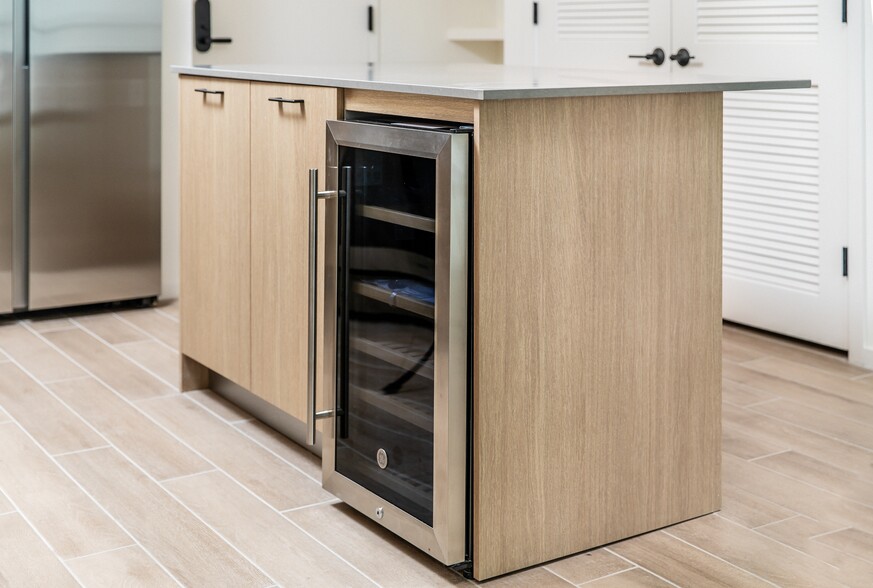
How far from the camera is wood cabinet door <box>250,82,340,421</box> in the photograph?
2439mm

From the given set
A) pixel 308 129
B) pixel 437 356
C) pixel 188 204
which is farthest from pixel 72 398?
pixel 437 356

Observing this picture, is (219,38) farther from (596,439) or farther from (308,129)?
(596,439)

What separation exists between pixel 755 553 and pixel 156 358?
2157 millimetres

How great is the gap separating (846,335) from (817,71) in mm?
874

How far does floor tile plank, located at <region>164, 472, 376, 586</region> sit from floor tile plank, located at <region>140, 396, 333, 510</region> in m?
0.05

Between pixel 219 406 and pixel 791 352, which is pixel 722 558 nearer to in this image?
pixel 219 406

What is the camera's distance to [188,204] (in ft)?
10.1

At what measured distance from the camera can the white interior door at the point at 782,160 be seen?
3.56 m

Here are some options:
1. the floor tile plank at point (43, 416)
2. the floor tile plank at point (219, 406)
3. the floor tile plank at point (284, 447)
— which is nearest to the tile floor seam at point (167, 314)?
the floor tile plank at point (43, 416)

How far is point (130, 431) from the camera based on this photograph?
2.89 meters

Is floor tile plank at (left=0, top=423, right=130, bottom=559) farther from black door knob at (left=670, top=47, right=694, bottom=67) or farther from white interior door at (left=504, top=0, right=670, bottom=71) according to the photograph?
black door knob at (left=670, top=47, right=694, bottom=67)

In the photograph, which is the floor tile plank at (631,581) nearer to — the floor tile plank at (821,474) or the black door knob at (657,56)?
the floor tile plank at (821,474)

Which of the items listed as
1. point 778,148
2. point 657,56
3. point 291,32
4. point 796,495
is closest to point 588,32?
point 657,56

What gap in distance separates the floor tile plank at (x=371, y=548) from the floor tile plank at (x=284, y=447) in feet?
0.75
